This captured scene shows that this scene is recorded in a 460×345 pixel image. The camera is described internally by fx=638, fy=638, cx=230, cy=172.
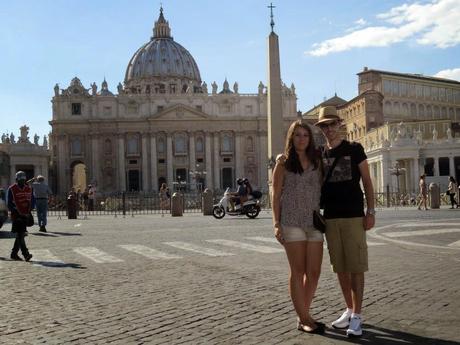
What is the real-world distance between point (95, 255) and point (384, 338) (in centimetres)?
765

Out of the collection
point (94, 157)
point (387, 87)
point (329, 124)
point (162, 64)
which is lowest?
point (329, 124)

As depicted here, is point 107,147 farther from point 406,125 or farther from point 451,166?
point 451,166

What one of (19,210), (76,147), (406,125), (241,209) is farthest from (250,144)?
(19,210)

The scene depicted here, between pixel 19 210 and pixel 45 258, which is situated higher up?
pixel 19 210

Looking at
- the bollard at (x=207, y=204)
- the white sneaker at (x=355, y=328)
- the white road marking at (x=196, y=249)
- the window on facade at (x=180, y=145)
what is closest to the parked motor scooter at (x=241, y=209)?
the bollard at (x=207, y=204)

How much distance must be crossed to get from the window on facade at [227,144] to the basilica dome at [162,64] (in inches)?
976

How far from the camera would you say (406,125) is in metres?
66.4

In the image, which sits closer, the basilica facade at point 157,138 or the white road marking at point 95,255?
the white road marking at point 95,255

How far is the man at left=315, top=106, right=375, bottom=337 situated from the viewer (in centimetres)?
548

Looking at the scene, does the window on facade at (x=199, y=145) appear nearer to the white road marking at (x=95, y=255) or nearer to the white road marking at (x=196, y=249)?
the white road marking at (x=196, y=249)

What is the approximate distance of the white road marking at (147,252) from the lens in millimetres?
11148

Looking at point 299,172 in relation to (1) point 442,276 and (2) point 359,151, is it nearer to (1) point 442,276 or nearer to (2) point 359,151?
(2) point 359,151

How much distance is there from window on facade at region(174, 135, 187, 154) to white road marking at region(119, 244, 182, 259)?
78.3m

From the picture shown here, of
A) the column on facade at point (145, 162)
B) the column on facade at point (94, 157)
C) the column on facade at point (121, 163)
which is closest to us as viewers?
the column on facade at point (94, 157)
